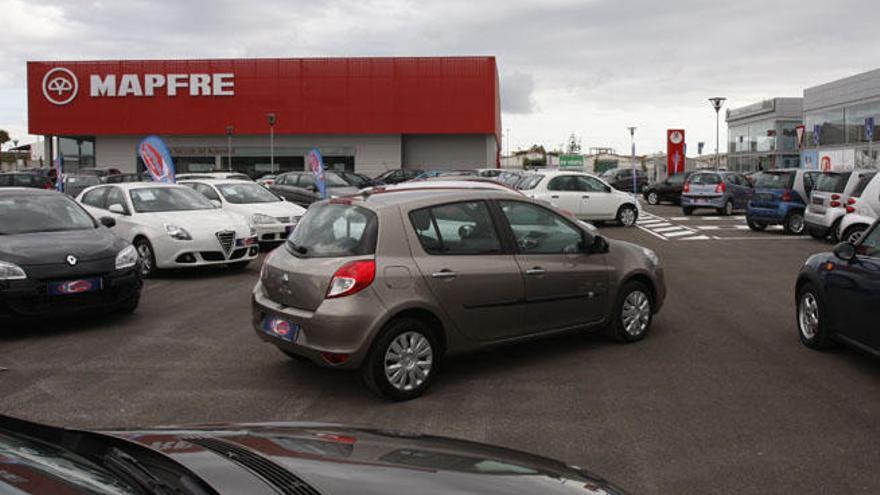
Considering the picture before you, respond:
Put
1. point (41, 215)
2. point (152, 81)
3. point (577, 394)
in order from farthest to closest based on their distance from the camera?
point (152, 81)
point (41, 215)
point (577, 394)

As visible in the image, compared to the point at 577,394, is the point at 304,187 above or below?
above

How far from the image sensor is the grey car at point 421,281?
218 inches

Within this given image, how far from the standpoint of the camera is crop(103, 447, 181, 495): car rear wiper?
1978 millimetres

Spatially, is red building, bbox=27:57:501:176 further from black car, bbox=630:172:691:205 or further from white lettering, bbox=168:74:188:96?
black car, bbox=630:172:691:205

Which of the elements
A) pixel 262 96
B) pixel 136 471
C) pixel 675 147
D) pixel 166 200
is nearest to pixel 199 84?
pixel 262 96

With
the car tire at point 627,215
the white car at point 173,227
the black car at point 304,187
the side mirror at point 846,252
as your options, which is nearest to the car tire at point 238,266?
the white car at point 173,227

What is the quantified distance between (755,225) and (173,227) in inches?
628

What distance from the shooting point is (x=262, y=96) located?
47.8 meters

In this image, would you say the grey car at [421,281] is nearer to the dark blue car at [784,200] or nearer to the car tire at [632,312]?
the car tire at [632,312]

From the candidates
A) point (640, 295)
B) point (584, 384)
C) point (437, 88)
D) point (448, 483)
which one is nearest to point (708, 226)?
point (640, 295)

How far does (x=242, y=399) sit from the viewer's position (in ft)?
18.8

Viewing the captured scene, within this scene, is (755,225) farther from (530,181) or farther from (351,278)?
(351,278)

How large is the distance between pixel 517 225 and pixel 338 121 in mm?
42660

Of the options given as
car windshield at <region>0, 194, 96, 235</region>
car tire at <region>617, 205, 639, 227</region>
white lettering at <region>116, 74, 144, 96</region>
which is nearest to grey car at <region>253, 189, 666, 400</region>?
car windshield at <region>0, 194, 96, 235</region>
